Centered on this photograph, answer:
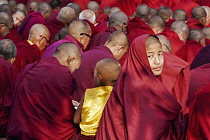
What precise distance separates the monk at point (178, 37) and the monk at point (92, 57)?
129 centimetres

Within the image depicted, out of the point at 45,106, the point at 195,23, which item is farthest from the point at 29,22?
the point at 45,106

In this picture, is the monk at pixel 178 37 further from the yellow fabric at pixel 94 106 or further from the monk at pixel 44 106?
the yellow fabric at pixel 94 106

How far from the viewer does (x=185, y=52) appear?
8195 mm

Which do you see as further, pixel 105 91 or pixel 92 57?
pixel 92 57

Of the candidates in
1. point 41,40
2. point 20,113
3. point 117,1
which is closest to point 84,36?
point 41,40

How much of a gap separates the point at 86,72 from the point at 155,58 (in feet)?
5.81

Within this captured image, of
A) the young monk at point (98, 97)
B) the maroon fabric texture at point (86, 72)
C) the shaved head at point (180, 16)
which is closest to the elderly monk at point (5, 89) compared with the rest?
the maroon fabric texture at point (86, 72)

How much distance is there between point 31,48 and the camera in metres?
8.16

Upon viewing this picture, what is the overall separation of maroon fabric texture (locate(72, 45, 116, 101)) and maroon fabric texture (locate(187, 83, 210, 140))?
2.03m

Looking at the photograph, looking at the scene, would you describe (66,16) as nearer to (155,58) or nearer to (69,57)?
(69,57)

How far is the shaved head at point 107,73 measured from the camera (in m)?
5.31

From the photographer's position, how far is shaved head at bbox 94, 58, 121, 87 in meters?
5.31

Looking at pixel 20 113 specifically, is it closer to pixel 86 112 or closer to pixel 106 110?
pixel 86 112

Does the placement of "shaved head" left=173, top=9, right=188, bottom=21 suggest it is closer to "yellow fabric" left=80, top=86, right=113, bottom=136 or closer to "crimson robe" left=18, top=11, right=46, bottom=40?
"crimson robe" left=18, top=11, right=46, bottom=40
